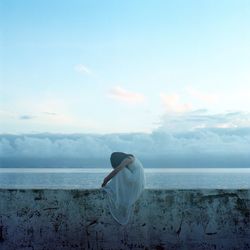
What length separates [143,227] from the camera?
6609 mm

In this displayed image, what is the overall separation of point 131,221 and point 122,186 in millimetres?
519

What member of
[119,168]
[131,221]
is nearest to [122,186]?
[119,168]

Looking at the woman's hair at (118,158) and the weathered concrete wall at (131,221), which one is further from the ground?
the woman's hair at (118,158)

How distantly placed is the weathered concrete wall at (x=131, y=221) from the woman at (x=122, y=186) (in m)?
0.13

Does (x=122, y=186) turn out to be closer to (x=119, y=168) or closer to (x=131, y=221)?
(x=119, y=168)

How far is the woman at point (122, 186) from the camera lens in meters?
6.54

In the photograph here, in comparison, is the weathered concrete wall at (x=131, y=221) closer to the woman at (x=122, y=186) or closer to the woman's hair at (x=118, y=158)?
the woman at (x=122, y=186)

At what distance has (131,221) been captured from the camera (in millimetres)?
6602

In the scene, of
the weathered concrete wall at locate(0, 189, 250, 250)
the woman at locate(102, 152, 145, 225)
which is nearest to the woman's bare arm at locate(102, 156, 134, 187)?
the woman at locate(102, 152, 145, 225)

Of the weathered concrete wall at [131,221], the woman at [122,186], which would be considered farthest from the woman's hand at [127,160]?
the weathered concrete wall at [131,221]

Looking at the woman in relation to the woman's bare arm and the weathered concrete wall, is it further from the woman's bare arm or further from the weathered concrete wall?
the weathered concrete wall

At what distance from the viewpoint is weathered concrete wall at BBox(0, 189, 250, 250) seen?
661 centimetres

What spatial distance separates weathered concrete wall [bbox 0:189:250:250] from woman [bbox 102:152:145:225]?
0.42 feet

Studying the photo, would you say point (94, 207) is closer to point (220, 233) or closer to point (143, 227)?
point (143, 227)
